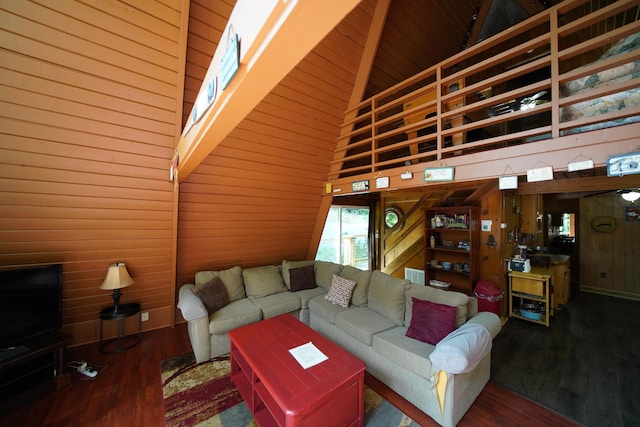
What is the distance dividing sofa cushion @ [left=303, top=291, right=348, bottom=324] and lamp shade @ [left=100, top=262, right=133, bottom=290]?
2232mm

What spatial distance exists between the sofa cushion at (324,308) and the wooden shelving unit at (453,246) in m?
1.94

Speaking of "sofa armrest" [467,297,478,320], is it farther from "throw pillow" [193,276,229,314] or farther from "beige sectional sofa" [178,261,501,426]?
"throw pillow" [193,276,229,314]

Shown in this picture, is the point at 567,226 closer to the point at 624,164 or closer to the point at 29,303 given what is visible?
the point at 624,164

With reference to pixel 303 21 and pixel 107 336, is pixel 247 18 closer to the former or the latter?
pixel 303 21

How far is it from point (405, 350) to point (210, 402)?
1.73m

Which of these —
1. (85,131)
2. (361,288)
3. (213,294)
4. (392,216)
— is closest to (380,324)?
(361,288)

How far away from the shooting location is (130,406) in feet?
6.69

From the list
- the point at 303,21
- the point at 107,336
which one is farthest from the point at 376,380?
the point at 107,336

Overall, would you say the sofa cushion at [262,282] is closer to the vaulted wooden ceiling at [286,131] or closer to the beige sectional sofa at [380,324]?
the beige sectional sofa at [380,324]

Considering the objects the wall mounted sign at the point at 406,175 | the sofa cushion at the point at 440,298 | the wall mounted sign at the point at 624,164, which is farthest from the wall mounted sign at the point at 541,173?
the sofa cushion at the point at 440,298

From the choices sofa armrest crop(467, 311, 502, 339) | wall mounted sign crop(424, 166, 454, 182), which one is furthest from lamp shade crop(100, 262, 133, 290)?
sofa armrest crop(467, 311, 502, 339)

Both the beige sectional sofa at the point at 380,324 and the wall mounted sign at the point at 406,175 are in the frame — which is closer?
the beige sectional sofa at the point at 380,324

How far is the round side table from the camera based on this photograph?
281 centimetres

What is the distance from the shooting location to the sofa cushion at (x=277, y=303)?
315 cm
